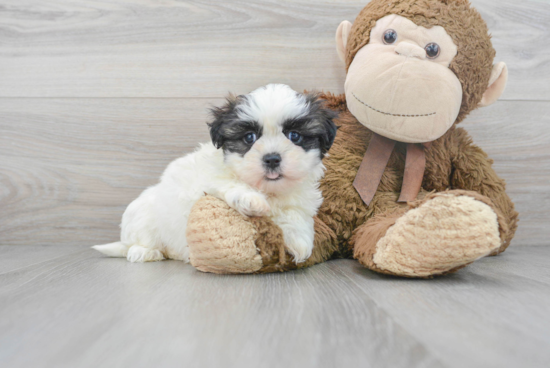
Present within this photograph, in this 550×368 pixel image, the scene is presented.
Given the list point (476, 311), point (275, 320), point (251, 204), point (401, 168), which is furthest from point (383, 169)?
point (275, 320)

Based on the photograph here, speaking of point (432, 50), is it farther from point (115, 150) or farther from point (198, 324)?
point (115, 150)

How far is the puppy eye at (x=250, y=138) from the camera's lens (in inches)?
42.4

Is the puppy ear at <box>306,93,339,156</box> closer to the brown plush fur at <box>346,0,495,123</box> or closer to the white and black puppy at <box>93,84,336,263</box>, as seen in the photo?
the white and black puppy at <box>93,84,336,263</box>

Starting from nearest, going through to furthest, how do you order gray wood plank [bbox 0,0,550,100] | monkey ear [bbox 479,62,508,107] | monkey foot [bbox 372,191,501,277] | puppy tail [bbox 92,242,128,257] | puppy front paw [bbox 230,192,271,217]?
1. monkey foot [bbox 372,191,501,277]
2. puppy front paw [bbox 230,192,271,217]
3. monkey ear [bbox 479,62,508,107]
4. puppy tail [bbox 92,242,128,257]
5. gray wood plank [bbox 0,0,550,100]

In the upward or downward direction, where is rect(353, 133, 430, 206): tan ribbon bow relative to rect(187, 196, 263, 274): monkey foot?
upward

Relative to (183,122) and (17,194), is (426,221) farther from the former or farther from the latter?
(17,194)

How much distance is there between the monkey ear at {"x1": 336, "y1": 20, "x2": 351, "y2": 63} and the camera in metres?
1.39

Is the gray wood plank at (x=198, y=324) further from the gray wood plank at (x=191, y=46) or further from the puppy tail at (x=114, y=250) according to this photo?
the gray wood plank at (x=191, y=46)

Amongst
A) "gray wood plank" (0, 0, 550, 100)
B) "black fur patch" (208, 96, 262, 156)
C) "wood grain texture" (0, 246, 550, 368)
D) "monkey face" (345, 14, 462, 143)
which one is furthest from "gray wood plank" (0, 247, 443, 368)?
"gray wood plank" (0, 0, 550, 100)

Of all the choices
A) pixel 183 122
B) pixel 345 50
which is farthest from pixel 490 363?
pixel 183 122

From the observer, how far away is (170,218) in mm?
1199

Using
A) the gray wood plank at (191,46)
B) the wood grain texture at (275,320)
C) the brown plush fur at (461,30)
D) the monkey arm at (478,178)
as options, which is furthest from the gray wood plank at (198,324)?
the gray wood plank at (191,46)

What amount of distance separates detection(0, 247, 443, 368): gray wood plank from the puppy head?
276 millimetres

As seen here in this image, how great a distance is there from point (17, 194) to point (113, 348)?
1.38 m
